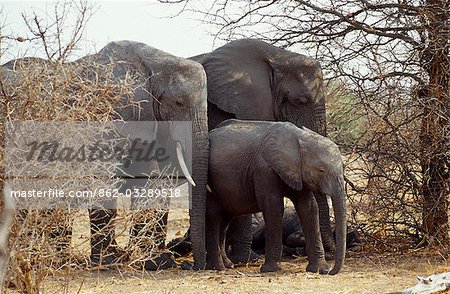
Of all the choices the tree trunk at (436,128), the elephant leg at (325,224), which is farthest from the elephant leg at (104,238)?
the tree trunk at (436,128)

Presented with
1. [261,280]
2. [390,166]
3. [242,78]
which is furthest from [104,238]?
[242,78]

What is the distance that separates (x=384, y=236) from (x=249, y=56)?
243 cm

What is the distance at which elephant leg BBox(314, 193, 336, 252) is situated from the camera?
343 inches

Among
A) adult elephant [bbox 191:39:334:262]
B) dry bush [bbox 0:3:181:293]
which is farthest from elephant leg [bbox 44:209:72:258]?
adult elephant [bbox 191:39:334:262]

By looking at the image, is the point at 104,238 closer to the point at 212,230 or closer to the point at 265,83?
the point at 212,230

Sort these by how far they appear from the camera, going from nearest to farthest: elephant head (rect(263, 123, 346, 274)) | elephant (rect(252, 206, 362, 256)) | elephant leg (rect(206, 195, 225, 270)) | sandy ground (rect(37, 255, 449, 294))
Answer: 1. sandy ground (rect(37, 255, 449, 294))
2. elephant head (rect(263, 123, 346, 274))
3. elephant leg (rect(206, 195, 225, 270))
4. elephant (rect(252, 206, 362, 256))

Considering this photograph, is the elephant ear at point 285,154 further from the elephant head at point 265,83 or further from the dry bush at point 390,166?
the elephant head at point 265,83

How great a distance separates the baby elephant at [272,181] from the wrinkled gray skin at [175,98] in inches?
9.5

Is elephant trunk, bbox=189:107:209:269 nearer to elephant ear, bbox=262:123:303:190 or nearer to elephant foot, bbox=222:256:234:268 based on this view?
elephant foot, bbox=222:256:234:268

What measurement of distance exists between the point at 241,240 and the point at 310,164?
1.39 metres

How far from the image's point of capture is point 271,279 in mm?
7086

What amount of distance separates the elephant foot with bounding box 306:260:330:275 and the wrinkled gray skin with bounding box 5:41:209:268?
0.95 metres

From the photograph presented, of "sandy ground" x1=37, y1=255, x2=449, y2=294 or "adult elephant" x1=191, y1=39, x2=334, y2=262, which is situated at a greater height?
"adult elephant" x1=191, y1=39, x2=334, y2=262

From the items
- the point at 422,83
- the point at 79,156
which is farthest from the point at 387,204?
the point at 79,156
